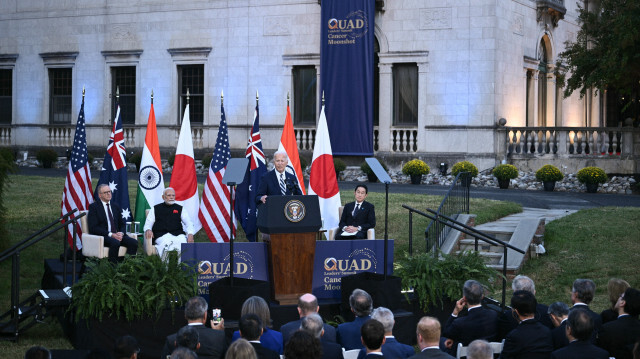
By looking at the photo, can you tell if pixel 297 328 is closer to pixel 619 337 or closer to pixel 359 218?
pixel 619 337

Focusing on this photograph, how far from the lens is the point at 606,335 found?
315 inches

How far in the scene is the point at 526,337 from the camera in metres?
7.88

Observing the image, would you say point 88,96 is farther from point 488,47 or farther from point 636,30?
point 636,30

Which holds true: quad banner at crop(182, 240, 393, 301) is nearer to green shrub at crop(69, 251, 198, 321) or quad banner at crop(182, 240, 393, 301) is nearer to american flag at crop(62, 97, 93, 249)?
green shrub at crop(69, 251, 198, 321)

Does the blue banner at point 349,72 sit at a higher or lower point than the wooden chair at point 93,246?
higher

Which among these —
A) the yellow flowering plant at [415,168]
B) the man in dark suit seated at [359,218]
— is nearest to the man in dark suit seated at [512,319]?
the man in dark suit seated at [359,218]

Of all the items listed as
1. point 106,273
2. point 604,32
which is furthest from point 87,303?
point 604,32

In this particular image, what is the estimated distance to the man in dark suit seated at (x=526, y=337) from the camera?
785 centimetres

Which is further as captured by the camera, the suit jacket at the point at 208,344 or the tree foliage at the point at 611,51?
the tree foliage at the point at 611,51

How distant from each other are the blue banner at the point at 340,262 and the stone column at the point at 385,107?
19.2 m

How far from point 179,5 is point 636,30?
54.1ft

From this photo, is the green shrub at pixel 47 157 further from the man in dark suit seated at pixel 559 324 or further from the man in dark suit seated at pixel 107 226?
the man in dark suit seated at pixel 559 324

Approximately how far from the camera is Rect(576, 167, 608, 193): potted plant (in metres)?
26.4

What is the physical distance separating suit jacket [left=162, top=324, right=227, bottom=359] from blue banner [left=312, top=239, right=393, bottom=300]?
334 cm
